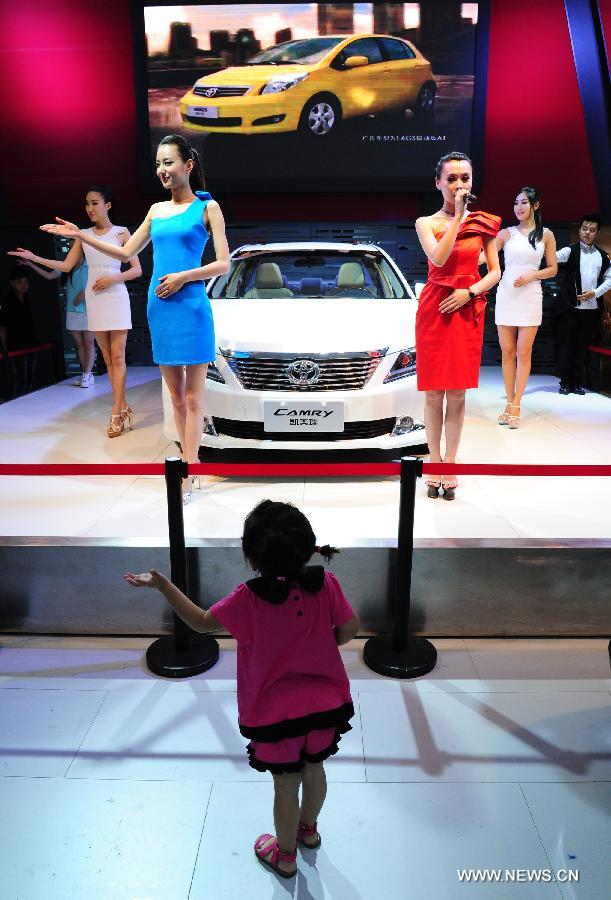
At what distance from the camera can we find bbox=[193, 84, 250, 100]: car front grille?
328 inches

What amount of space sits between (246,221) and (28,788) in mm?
7738

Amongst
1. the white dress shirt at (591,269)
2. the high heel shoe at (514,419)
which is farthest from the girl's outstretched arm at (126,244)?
the white dress shirt at (591,269)

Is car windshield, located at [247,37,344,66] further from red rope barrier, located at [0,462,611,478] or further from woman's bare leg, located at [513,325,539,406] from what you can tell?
red rope barrier, located at [0,462,611,478]

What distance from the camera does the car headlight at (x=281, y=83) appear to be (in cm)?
825

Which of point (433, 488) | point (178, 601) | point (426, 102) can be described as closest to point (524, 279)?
point (433, 488)

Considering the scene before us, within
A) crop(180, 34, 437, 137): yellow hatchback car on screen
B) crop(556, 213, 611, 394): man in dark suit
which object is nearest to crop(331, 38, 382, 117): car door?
crop(180, 34, 437, 137): yellow hatchback car on screen

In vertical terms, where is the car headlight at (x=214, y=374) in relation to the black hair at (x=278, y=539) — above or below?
below

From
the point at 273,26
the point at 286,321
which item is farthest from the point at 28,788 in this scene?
the point at 273,26

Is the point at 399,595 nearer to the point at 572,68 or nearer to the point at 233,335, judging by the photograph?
the point at 233,335

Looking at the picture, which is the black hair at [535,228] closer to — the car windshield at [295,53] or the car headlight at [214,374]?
the car headlight at [214,374]

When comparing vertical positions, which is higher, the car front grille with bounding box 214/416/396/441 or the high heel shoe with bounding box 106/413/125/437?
the car front grille with bounding box 214/416/396/441

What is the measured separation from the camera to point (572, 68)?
328 inches

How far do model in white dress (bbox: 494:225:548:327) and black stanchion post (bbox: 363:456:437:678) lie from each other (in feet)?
10.1

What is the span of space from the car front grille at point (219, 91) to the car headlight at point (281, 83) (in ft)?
0.80
